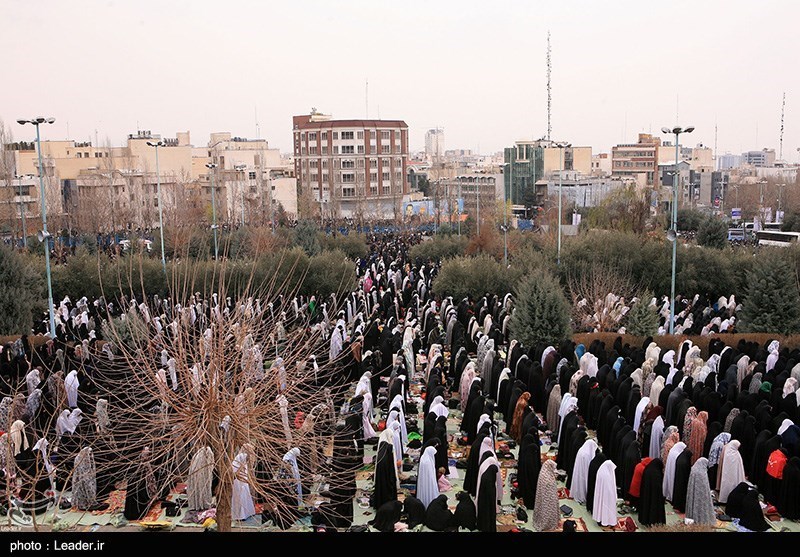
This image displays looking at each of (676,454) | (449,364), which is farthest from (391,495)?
(449,364)

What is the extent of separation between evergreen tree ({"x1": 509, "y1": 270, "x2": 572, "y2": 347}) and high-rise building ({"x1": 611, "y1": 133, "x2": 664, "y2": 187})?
2754 inches

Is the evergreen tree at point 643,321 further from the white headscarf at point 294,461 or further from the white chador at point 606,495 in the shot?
the white headscarf at point 294,461

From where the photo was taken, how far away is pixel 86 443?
9867mm

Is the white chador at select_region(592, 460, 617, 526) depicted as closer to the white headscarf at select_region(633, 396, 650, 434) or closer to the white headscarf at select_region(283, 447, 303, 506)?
the white headscarf at select_region(633, 396, 650, 434)

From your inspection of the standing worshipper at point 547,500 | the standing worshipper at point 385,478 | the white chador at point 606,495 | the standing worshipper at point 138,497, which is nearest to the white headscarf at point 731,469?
the white chador at point 606,495

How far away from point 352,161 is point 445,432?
167ft

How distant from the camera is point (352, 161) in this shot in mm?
59062

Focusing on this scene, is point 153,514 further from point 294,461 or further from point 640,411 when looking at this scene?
point 640,411

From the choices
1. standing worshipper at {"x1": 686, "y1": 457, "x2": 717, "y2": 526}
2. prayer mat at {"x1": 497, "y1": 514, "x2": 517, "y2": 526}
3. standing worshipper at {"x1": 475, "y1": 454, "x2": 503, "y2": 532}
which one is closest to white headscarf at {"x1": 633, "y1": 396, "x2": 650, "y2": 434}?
standing worshipper at {"x1": 686, "y1": 457, "x2": 717, "y2": 526}

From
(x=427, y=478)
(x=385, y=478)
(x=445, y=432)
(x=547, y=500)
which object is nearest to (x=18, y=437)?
(x=385, y=478)

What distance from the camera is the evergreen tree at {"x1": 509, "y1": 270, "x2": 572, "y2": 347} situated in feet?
50.3
